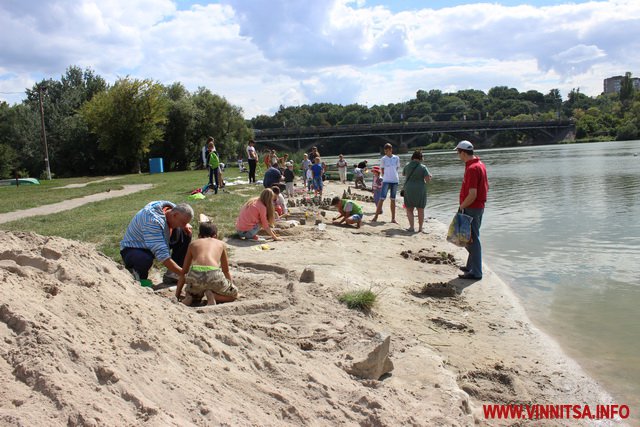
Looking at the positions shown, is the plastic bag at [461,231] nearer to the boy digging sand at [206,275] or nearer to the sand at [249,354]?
the sand at [249,354]

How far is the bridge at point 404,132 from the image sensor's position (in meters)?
79.6

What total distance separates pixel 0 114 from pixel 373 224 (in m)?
50.9

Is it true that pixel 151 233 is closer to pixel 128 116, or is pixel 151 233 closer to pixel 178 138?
pixel 128 116

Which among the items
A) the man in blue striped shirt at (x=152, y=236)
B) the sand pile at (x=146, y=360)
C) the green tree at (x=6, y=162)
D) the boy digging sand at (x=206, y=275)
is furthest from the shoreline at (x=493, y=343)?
the green tree at (x=6, y=162)

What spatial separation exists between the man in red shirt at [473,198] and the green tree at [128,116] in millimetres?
35593

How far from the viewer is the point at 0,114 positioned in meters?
51.8

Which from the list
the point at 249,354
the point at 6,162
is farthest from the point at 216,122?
the point at 249,354

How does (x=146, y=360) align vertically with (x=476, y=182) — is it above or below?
below

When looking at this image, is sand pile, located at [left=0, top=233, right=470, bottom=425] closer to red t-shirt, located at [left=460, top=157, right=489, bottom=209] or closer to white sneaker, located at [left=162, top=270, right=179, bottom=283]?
white sneaker, located at [left=162, top=270, right=179, bottom=283]

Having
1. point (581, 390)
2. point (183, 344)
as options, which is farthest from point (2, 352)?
point (581, 390)

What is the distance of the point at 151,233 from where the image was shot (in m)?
6.32

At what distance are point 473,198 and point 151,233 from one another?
4681 millimetres

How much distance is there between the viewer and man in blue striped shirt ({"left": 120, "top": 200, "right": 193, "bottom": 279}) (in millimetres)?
6301

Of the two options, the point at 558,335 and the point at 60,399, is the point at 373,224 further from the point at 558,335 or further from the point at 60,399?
the point at 60,399
